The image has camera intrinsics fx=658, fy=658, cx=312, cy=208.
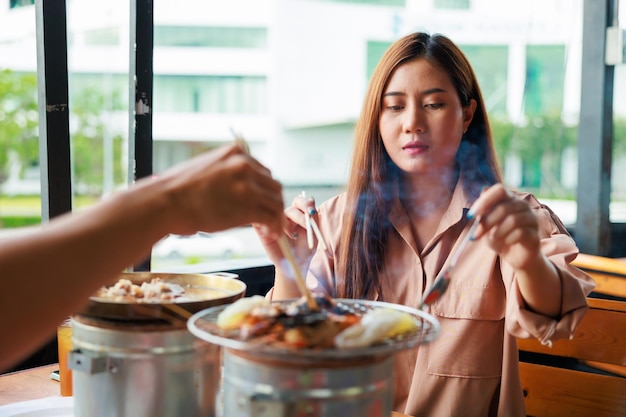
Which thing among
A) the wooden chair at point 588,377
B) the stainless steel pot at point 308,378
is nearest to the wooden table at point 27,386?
the stainless steel pot at point 308,378

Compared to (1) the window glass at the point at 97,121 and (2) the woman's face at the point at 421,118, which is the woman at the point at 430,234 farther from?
(1) the window glass at the point at 97,121

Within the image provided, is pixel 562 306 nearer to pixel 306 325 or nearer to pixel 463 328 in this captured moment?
pixel 463 328

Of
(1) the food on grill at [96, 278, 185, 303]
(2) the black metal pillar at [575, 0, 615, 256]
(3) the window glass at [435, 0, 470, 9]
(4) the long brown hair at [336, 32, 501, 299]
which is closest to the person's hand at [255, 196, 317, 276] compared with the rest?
(4) the long brown hair at [336, 32, 501, 299]

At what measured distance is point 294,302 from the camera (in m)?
1.19

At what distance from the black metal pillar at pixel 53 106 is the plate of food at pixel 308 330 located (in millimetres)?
1269

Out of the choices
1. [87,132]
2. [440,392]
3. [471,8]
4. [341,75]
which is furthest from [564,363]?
[87,132]

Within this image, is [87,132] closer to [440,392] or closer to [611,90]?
[611,90]

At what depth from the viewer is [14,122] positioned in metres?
14.8

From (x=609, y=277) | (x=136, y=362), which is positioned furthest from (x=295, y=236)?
(x=609, y=277)

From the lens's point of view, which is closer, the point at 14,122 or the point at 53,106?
the point at 53,106

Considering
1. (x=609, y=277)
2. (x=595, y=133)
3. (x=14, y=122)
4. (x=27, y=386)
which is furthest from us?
(x=14, y=122)

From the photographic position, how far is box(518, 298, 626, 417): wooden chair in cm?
192

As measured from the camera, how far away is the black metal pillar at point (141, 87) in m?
2.42

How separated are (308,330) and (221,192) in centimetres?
24
